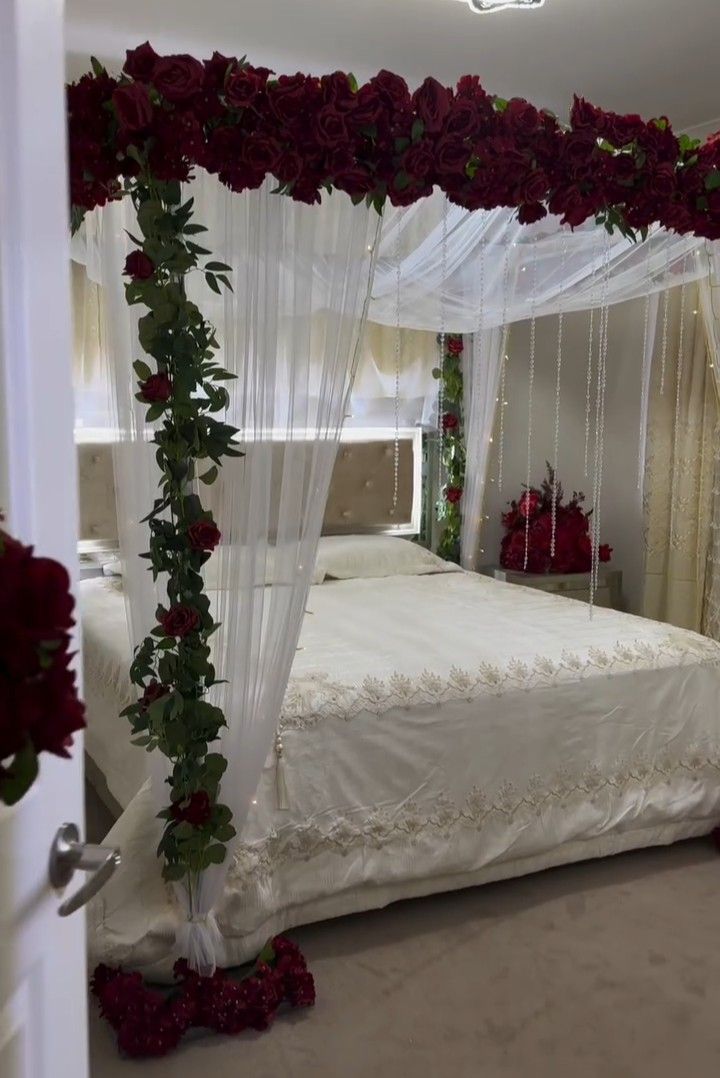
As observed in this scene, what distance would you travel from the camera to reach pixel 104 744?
3.08 meters

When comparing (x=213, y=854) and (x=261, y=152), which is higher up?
(x=261, y=152)

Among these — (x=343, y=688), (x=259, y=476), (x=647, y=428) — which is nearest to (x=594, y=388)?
(x=647, y=428)

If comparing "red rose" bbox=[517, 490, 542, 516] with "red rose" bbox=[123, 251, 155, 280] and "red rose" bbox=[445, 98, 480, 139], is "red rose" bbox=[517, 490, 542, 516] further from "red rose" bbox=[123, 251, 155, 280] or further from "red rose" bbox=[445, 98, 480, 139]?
"red rose" bbox=[123, 251, 155, 280]

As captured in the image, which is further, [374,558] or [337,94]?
[374,558]

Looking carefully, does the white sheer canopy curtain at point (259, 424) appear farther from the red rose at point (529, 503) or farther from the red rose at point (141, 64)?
the red rose at point (529, 503)

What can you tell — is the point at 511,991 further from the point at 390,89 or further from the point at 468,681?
the point at 390,89

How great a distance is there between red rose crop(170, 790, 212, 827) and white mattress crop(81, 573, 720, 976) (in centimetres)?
22

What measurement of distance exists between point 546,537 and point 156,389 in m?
3.27

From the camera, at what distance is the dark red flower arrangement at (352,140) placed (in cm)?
187

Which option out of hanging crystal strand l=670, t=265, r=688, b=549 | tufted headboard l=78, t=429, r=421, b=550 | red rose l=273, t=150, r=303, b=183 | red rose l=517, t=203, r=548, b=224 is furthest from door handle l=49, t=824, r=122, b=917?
hanging crystal strand l=670, t=265, r=688, b=549

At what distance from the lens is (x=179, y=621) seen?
2086 mm

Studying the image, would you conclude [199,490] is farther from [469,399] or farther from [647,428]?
[647,428]

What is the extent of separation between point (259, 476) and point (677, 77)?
2.73 meters

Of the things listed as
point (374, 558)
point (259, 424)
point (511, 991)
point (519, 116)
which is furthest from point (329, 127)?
point (374, 558)
